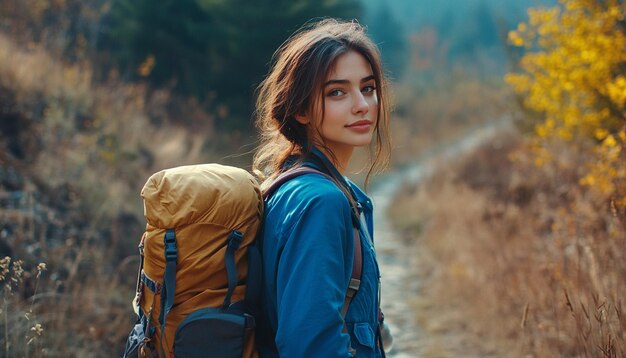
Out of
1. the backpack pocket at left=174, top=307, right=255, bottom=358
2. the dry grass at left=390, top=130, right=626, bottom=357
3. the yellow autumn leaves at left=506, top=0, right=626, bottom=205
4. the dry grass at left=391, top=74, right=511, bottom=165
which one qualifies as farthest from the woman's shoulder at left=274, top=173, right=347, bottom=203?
the dry grass at left=391, top=74, right=511, bottom=165

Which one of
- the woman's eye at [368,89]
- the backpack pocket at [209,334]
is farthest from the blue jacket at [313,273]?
the woman's eye at [368,89]

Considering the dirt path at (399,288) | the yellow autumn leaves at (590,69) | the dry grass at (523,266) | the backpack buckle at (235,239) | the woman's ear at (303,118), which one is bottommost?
the dirt path at (399,288)

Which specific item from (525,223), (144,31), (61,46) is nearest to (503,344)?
(525,223)

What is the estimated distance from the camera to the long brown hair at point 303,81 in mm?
1795

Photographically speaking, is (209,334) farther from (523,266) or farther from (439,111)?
(439,111)

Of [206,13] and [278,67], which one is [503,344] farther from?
[206,13]

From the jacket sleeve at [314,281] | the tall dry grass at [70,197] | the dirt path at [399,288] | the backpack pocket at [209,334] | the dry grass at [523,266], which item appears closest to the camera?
the jacket sleeve at [314,281]

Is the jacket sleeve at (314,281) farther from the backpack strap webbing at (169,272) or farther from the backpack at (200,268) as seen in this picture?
the backpack strap webbing at (169,272)

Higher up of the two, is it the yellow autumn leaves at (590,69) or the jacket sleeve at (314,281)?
the yellow autumn leaves at (590,69)

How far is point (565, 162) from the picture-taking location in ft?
22.1

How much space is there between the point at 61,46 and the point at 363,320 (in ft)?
25.2

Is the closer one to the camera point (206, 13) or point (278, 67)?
point (278, 67)

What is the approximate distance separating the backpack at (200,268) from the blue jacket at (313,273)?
0.17ft

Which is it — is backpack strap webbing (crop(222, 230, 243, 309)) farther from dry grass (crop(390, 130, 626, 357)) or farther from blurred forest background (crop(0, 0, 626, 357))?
dry grass (crop(390, 130, 626, 357))
